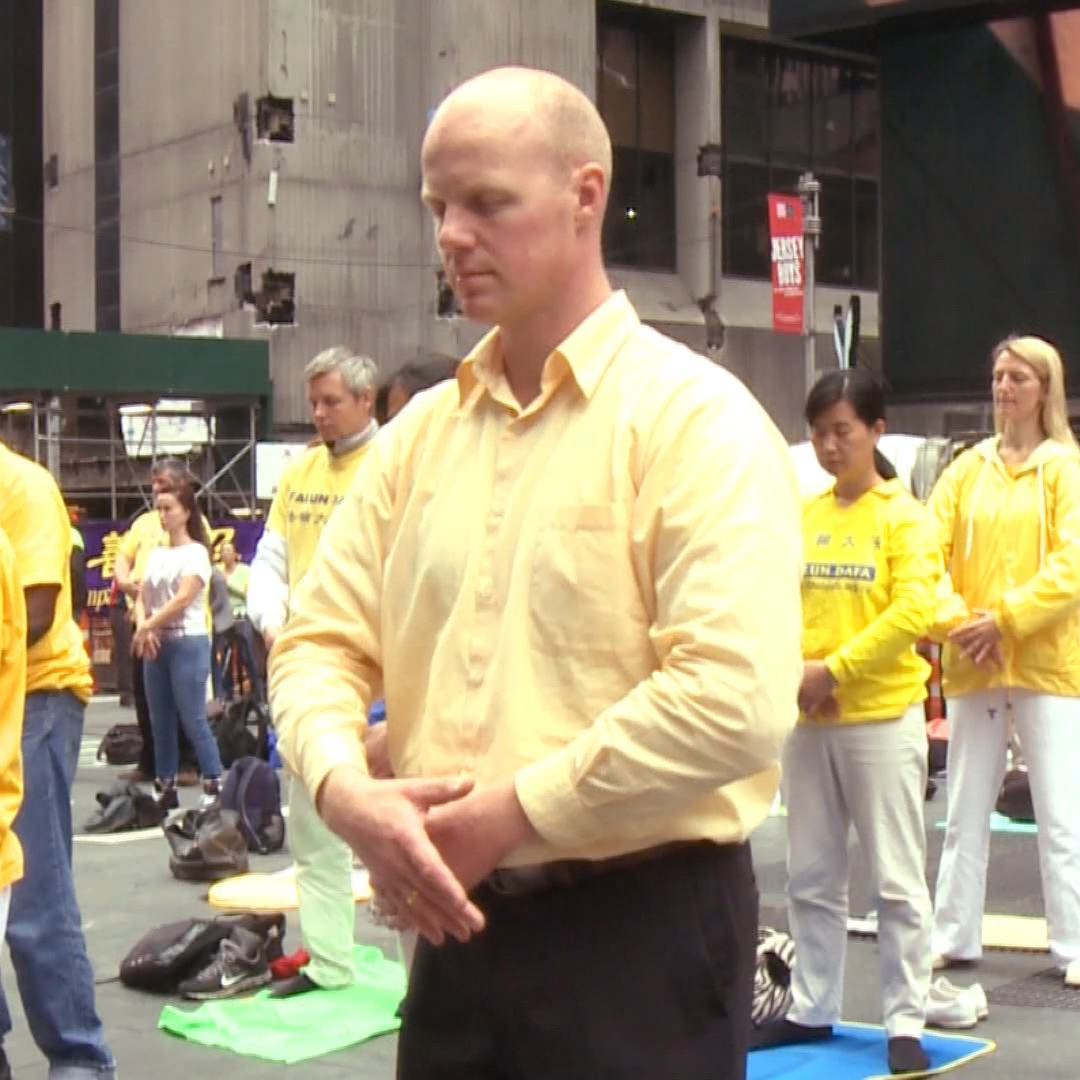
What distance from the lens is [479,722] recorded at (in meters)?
2.45

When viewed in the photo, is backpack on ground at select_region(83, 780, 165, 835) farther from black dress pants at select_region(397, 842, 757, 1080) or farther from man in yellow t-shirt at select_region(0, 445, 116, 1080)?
black dress pants at select_region(397, 842, 757, 1080)

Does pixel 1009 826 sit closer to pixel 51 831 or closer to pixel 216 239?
pixel 51 831

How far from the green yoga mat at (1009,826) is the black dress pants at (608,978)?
803 centimetres

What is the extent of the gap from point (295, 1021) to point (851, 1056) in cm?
189

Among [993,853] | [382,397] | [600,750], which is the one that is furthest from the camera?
[993,853]

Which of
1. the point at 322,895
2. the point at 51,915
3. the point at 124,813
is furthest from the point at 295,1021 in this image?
the point at 124,813

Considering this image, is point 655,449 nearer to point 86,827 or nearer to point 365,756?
point 365,756

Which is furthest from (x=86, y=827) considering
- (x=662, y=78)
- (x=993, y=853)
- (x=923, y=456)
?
(x=662, y=78)

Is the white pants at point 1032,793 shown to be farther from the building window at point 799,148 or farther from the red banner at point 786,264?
the building window at point 799,148

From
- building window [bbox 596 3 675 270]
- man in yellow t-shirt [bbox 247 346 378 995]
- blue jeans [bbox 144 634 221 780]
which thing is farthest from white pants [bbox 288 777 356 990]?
building window [bbox 596 3 675 270]

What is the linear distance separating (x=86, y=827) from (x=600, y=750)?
9287 mm

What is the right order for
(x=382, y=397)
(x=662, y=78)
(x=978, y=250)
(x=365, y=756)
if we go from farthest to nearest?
(x=662, y=78) → (x=978, y=250) → (x=382, y=397) → (x=365, y=756)

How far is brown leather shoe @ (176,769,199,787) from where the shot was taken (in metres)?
13.2

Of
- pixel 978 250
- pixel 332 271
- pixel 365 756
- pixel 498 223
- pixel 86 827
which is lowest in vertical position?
pixel 86 827
